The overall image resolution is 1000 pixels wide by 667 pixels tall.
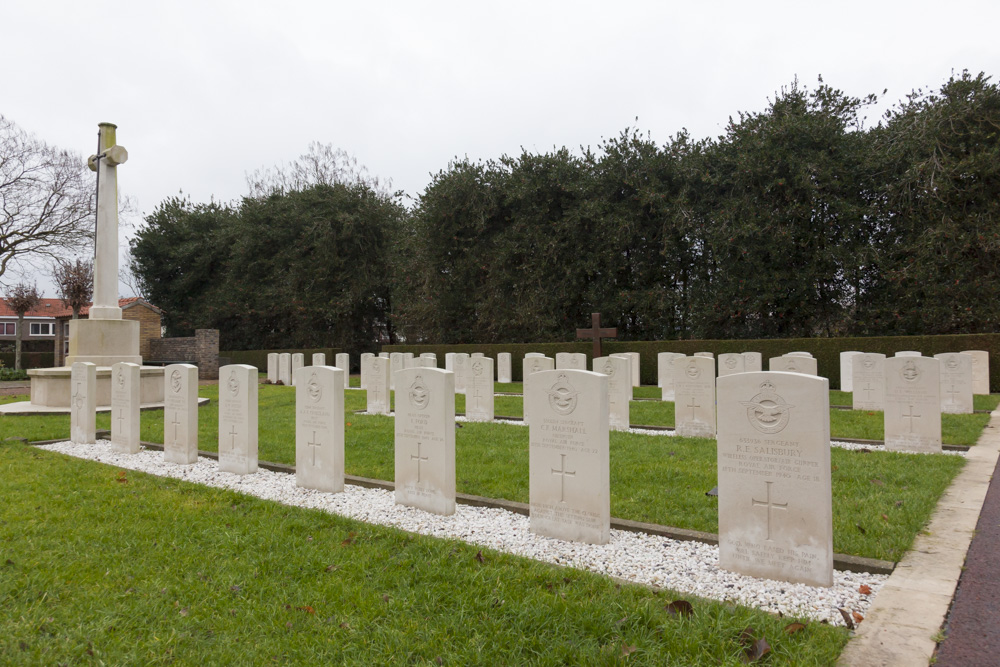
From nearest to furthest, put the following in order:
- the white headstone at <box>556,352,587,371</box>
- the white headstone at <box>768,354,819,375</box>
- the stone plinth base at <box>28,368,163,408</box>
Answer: the white headstone at <box>768,354,819,375</box> < the stone plinth base at <box>28,368,163,408</box> < the white headstone at <box>556,352,587,371</box>

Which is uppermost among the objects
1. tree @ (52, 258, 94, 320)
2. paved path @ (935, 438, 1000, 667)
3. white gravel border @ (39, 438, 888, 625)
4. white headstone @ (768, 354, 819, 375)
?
tree @ (52, 258, 94, 320)

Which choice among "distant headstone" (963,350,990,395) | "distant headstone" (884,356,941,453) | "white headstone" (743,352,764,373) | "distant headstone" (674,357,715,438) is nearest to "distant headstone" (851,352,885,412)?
"white headstone" (743,352,764,373)

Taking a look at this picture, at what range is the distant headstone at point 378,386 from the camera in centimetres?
1123

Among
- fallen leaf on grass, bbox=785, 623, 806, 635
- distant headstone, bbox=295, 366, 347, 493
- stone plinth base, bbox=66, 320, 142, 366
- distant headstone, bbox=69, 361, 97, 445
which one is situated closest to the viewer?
fallen leaf on grass, bbox=785, 623, 806, 635

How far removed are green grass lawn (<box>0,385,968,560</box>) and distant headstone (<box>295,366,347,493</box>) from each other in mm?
559

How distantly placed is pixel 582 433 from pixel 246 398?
12.7 feet

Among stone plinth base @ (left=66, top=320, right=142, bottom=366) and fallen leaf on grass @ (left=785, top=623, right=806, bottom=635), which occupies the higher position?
stone plinth base @ (left=66, top=320, right=142, bottom=366)

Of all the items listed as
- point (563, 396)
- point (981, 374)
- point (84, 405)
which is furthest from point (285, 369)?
point (981, 374)

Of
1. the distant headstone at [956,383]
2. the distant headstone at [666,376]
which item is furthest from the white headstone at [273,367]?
the distant headstone at [956,383]

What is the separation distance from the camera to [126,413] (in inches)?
292

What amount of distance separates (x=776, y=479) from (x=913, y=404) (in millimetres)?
4812

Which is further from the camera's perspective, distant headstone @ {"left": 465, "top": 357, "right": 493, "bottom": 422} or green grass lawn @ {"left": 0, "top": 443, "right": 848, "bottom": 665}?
distant headstone @ {"left": 465, "top": 357, "right": 493, "bottom": 422}

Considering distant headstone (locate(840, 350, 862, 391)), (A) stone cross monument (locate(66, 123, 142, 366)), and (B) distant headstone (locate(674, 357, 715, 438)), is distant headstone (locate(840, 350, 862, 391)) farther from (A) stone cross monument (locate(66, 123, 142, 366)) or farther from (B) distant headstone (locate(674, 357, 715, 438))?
(A) stone cross monument (locate(66, 123, 142, 366))

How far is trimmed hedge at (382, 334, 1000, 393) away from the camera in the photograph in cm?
1355
